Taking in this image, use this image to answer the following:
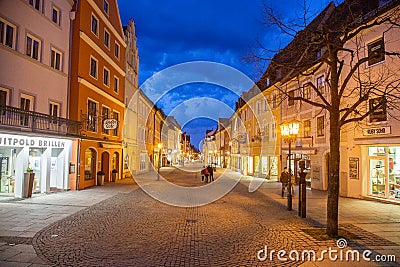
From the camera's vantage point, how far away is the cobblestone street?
661 cm

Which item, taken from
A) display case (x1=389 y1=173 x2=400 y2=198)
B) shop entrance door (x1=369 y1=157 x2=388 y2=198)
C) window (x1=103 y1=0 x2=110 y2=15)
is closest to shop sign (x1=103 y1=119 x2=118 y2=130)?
window (x1=103 y1=0 x2=110 y2=15)

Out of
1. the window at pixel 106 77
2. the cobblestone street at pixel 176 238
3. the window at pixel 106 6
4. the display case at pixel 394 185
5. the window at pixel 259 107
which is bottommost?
the cobblestone street at pixel 176 238

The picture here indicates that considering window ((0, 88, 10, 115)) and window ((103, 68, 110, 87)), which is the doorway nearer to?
window ((103, 68, 110, 87))

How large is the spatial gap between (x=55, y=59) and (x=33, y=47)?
2035mm

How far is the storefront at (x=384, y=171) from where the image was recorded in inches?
596

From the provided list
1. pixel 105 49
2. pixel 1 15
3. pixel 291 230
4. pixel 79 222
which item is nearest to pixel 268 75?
pixel 291 230

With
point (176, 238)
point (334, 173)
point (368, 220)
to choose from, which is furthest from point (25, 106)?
point (368, 220)

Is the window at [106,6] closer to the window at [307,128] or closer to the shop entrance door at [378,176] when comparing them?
the window at [307,128]

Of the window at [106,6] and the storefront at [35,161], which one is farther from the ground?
the window at [106,6]

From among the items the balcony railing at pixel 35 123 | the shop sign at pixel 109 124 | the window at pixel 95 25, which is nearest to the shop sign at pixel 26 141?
the balcony railing at pixel 35 123

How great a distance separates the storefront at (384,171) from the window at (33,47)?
19.6 meters

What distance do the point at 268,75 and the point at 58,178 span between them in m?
14.6

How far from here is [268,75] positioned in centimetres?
1057

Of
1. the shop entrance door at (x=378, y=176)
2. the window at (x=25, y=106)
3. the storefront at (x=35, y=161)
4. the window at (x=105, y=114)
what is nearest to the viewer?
the window at (x=25, y=106)
